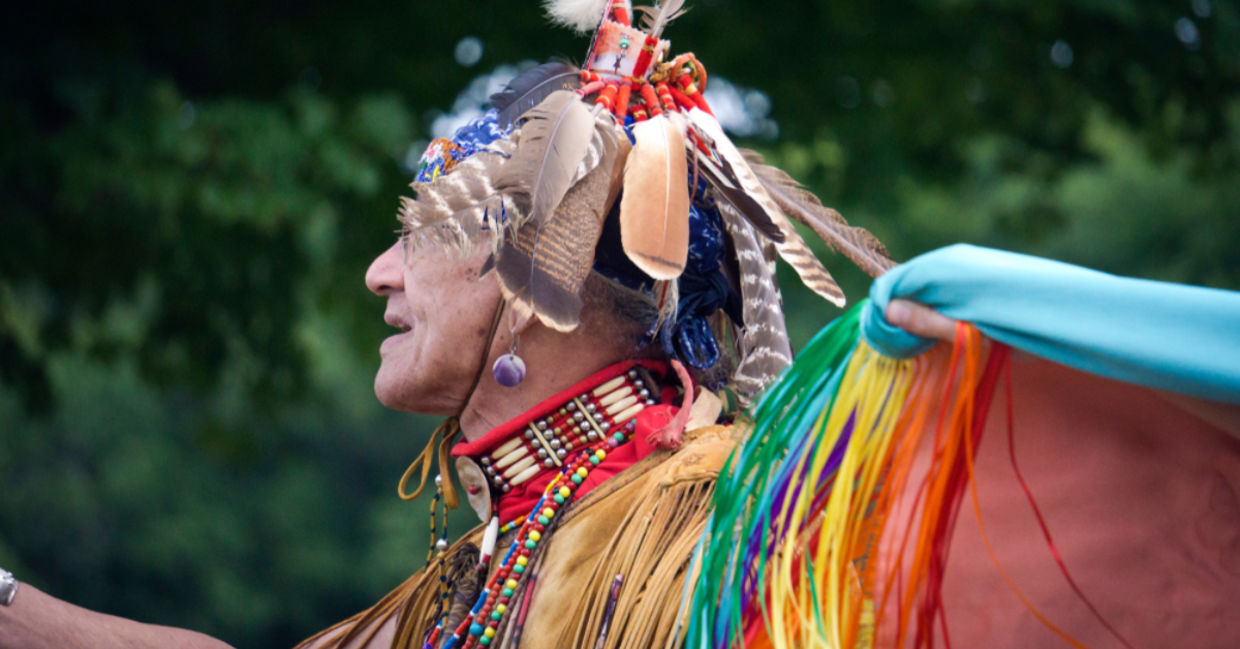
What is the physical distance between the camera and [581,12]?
7.00ft

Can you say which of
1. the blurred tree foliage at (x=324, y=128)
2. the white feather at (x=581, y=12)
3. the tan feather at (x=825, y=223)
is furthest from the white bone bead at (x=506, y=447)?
the blurred tree foliage at (x=324, y=128)

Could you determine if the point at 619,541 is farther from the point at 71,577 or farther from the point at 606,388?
the point at 71,577

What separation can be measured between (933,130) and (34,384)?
4.00 meters

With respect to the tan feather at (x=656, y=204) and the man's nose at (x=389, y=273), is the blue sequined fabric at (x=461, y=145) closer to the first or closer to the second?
the man's nose at (x=389, y=273)

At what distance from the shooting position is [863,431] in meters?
1.16

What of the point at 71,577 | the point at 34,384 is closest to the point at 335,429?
the point at 71,577

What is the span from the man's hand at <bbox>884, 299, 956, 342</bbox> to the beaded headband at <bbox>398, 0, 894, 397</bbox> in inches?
25.5

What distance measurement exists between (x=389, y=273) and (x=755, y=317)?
691mm

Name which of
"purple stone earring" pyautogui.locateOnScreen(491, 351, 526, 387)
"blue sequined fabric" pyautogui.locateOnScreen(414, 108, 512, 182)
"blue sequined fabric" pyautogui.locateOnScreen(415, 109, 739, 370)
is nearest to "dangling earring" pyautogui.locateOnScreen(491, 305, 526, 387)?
"purple stone earring" pyautogui.locateOnScreen(491, 351, 526, 387)

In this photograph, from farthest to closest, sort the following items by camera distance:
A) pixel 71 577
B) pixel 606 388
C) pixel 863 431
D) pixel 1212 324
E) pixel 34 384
A: pixel 71 577
pixel 34 384
pixel 606 388
pixel 863 431
pixel 1212 324

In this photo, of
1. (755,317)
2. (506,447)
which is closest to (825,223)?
(755,317)

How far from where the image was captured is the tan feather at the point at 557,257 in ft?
5.76

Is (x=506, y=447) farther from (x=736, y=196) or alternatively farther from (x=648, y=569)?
(x=736, y=196)

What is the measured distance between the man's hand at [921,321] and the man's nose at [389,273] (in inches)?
48.3
